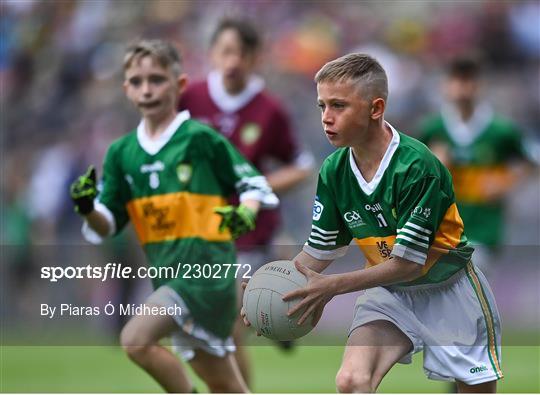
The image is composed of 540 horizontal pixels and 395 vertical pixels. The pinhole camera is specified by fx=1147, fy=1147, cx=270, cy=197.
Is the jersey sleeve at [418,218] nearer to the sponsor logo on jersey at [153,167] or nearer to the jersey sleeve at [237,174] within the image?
the jersey sleeve at [237,174]

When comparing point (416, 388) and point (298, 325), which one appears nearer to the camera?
point (298, 325)

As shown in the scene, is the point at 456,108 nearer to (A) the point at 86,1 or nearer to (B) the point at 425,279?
(B) the point at 425,279

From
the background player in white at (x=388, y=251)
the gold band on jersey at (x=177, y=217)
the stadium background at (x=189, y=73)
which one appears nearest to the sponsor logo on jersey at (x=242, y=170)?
the gold band on jersey at (x=177, y=217)

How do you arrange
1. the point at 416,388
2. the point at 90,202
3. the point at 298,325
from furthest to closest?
1. the point at 416,388
2. the point at 90,202
3. the point at 298,325

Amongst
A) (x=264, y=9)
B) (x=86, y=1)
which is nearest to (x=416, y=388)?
(x=264, y=9)

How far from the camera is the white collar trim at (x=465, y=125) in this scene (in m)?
8.98

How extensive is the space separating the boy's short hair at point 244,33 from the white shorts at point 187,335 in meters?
2.23

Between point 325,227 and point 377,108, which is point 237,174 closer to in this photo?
point 325,227

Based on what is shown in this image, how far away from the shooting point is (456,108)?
9125 millimetres

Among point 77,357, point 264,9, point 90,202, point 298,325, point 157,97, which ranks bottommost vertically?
point 77,357

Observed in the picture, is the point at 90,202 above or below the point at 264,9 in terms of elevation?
below

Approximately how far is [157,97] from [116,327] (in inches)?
182

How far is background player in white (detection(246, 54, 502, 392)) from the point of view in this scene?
4508 millimetres

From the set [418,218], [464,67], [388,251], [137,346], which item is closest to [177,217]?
[137,346]
